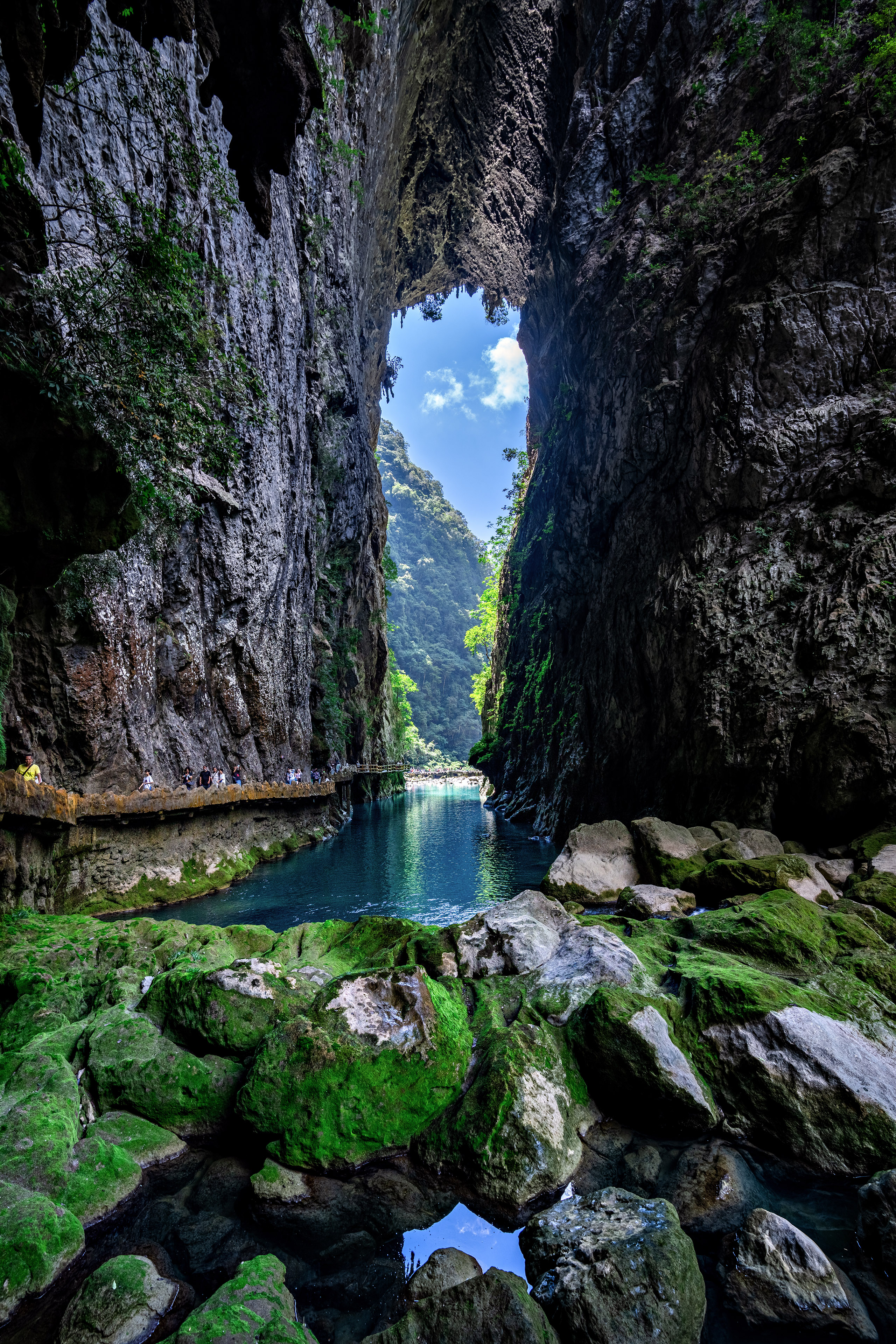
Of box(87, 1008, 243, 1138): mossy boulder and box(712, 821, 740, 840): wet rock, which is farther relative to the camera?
box(712, 821, 740, 840): wet rock

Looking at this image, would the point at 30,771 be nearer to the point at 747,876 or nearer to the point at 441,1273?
the point at 441,1273

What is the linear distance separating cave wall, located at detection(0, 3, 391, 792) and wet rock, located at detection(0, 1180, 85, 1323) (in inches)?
236

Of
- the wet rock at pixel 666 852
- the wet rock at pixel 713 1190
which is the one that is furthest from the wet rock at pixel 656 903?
the wet rock at pixel 713 1190

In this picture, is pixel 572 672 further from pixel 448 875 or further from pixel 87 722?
pixel 87 722

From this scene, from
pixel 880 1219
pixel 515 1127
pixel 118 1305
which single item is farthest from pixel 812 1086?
pixel 118 1305

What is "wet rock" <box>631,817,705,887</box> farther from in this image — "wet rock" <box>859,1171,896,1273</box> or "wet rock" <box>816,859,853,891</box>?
"wet rock" <box>859,1171,896,1273</box>

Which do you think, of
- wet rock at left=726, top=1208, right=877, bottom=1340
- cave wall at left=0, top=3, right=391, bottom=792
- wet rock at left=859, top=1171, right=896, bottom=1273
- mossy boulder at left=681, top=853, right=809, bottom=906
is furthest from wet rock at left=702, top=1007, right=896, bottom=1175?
cave wall at left=0, top=3, right=391, bottom=792

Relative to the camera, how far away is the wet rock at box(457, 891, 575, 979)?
6.66 metres

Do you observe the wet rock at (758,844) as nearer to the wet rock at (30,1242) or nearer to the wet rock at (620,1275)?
the wet rock at (620,1275)

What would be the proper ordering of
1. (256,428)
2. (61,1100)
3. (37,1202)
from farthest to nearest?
(256,428), (61,1100), (37,1202)

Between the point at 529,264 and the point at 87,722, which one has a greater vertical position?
the point at 529,264

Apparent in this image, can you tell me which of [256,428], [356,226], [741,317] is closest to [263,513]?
[256,428]

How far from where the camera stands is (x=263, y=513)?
1867cm

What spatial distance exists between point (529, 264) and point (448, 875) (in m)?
37.1
